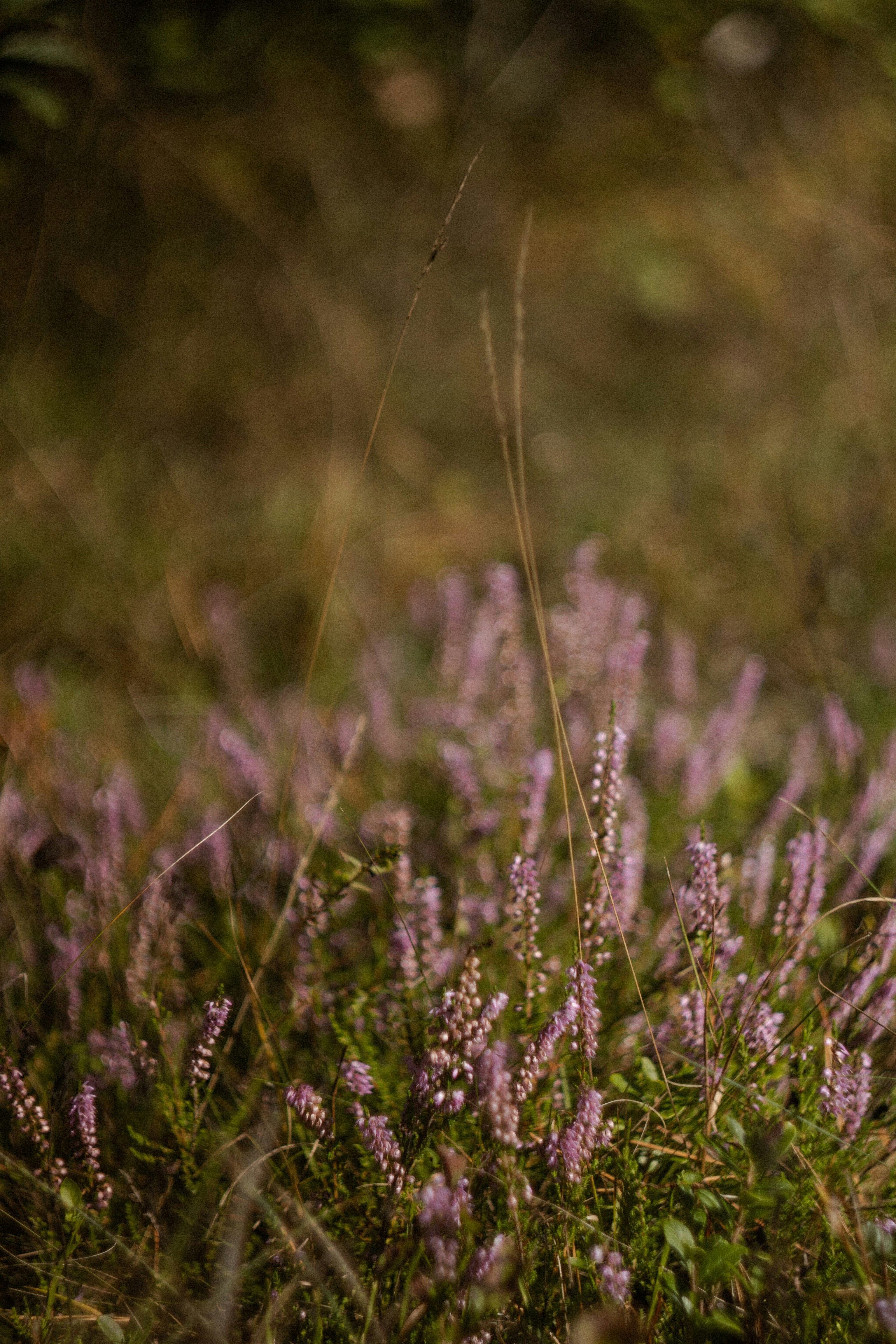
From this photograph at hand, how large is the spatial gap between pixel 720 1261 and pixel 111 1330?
0.95 metres

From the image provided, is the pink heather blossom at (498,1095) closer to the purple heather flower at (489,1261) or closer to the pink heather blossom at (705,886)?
the purple heather flower at (489,1261)

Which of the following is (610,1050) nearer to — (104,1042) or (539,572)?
(104,1042)

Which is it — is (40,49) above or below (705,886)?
above

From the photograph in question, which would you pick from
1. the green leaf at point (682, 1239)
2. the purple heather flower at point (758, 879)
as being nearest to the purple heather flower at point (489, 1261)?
the green leaf at point (682, 1239)

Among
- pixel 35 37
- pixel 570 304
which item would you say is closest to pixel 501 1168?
pixel 35 37

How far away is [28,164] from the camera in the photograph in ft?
11.5

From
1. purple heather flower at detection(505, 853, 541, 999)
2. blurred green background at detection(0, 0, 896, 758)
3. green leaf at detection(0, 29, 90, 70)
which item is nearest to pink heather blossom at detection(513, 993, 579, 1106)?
purple heather flower at detection(505, 853, 541, 999)

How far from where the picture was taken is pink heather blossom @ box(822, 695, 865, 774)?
91.2 inches

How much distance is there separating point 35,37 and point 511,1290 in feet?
10.9

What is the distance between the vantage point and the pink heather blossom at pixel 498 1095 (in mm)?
1091

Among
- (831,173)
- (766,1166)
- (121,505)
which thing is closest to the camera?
(766,1166)

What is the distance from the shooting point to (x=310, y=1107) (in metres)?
1.24

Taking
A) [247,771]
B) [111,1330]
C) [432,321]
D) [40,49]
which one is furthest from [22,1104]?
[432,321]

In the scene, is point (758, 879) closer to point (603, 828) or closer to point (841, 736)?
point (603, 828)
